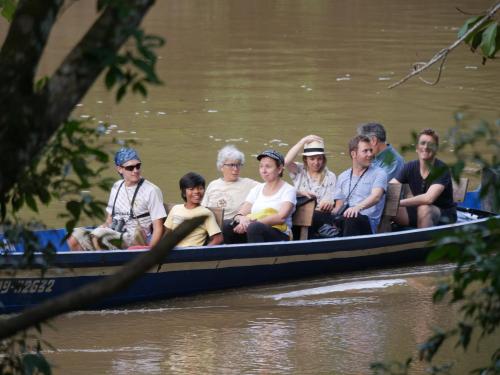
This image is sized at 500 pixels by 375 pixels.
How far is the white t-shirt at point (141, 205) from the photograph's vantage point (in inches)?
319

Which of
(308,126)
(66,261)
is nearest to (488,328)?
(66,261)

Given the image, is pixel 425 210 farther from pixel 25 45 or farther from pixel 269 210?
pixel 25 45

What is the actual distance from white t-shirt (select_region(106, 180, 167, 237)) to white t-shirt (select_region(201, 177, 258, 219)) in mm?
532

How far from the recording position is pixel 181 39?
79.3 feet

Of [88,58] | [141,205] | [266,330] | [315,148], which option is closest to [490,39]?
[88,58]

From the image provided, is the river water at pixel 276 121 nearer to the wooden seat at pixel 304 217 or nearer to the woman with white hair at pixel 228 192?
the wooden seat at pixel 304 217

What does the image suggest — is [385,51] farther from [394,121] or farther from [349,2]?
[349,2]

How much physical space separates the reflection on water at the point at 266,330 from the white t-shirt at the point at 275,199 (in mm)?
597

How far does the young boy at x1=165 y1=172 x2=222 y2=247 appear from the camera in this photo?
7.96 meters

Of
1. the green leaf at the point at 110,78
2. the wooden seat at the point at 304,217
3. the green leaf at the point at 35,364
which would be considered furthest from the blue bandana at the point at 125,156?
the green leaf at the point at 110,78

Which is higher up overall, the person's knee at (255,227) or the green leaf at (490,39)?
the green leaf at (490,39)

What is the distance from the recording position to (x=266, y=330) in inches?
305

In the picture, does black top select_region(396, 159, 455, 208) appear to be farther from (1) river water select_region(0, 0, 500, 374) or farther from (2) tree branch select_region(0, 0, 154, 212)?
(2) tree branch select_region(0, 0, 154, 212)

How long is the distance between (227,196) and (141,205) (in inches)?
29.1
